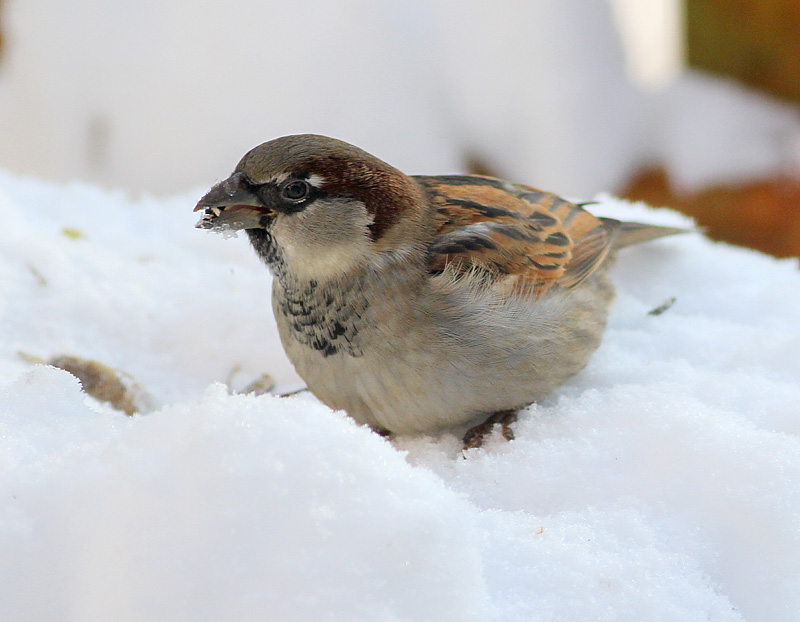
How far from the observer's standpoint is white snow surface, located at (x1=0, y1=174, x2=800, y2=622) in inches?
34.1

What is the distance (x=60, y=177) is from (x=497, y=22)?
224 cm

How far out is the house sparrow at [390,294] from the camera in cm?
156

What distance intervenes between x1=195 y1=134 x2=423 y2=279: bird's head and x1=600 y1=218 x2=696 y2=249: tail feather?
30.0 inches

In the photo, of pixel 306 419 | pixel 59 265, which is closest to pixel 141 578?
pixel 306 419

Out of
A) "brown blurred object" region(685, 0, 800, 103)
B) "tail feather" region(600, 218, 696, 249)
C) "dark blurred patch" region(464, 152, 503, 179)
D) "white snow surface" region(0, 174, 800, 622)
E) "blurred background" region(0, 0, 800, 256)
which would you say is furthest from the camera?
"dark blurred patch" region(464, 152, 503, 179)

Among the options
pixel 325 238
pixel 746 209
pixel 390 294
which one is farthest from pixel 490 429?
pixel 746 209

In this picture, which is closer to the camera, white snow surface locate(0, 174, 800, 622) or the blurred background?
white snow surface locate(0, 174, 800, 622)

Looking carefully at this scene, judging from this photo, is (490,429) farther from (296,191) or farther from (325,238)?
(296,191)

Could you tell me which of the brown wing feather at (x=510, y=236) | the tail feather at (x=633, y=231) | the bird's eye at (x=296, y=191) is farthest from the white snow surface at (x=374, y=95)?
the bird's eye at (x=296, y=191)

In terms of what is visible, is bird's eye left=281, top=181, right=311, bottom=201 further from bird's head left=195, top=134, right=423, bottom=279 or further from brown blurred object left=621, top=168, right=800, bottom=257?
brown blurred object left=621, top=168, right=800, bottom=257

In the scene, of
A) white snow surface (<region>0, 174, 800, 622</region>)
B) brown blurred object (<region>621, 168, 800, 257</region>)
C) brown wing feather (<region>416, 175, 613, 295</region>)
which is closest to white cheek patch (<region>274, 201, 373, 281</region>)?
brown wing feather (<region>416, 175, 613, 295</region>)

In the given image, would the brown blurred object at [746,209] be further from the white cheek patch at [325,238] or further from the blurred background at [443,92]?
the white cheek patch at [325,238]

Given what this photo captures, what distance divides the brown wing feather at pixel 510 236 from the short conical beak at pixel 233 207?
1.20 ft

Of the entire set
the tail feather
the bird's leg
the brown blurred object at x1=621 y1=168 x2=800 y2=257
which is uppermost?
the tail feather
